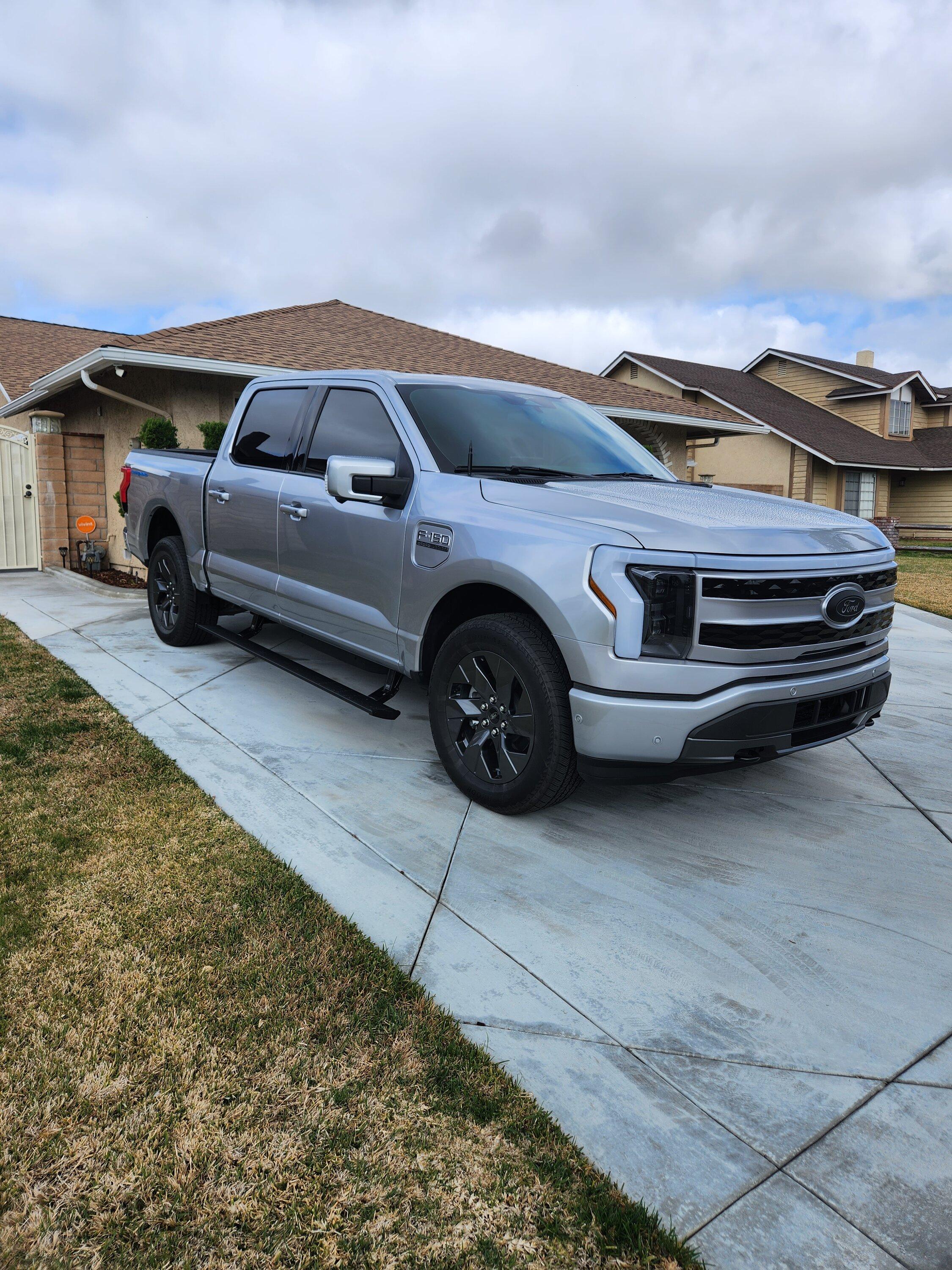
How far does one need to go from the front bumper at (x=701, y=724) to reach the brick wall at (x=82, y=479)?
1253cm

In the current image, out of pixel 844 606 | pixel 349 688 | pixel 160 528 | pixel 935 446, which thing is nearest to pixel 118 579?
pixel 160 528

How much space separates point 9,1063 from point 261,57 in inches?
569

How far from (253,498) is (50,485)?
9.85 metres

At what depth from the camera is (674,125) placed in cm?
1555

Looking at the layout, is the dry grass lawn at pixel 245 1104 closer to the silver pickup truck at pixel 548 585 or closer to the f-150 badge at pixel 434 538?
the silver pickup truck at pixel 548 585

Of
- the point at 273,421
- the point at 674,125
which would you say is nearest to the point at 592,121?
the point at 674,125

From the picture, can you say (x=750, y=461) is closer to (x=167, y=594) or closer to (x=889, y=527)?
(x=889, y=527)

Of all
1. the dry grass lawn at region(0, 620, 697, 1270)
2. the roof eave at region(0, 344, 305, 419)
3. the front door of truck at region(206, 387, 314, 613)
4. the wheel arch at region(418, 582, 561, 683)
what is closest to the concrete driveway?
the dry grass lawn at region(0, 620, 697, 1270)

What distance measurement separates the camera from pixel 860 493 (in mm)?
28375

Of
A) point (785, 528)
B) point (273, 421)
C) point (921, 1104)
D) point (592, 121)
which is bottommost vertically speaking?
point (921, 1104)

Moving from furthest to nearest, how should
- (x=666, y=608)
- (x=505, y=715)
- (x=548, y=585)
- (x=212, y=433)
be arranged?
(x=212, y=433)
(x=505, y=715)
(x=548, y=585)
(x=666, y=608)

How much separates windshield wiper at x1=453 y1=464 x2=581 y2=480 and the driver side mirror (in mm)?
295

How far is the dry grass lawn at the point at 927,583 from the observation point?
12.4 m

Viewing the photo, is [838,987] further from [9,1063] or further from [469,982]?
[9,1063]
